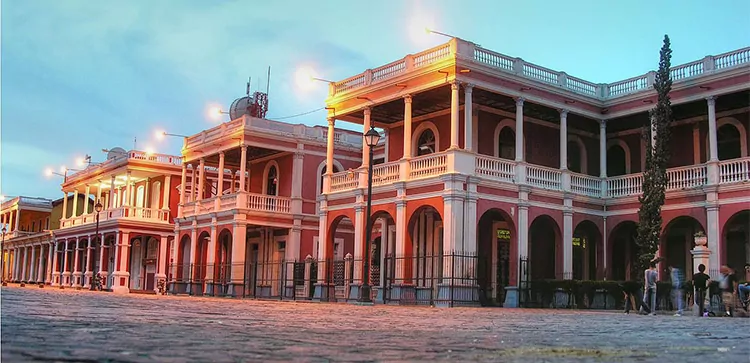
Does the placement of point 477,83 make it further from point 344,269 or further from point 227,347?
point 227,347

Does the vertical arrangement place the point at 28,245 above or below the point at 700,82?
below

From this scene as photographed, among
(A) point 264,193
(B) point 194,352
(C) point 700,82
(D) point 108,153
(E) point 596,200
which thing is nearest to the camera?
(B) point 194,352

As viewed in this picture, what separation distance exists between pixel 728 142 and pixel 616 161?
15.5ft

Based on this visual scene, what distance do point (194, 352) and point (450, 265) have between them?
1999 centimetres

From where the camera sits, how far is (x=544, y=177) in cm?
2827

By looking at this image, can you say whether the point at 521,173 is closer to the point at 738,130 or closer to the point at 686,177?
the point at 686,177

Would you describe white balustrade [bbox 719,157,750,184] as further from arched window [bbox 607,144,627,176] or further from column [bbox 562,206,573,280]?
arched window [bbox 607,144,627,176]

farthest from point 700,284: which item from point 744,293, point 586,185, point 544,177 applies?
point 586,185

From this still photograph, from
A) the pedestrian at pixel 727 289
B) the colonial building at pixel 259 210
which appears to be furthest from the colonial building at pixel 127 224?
the pedestrian at pixel 727 289

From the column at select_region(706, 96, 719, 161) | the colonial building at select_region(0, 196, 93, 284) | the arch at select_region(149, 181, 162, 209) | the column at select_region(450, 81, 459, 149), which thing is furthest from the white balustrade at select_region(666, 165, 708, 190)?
the colonial building at select_region(0, 196, 93, 284)

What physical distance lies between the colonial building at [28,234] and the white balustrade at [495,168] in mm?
44388

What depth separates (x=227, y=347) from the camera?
237 inches

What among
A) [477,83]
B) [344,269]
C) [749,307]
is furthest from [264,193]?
[749,307]

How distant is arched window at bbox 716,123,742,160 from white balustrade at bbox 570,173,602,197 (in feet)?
14.4
